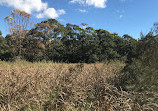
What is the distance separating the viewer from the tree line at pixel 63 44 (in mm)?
19906

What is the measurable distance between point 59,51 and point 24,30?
23.3 ft

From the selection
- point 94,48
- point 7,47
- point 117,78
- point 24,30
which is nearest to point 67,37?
point 94,48

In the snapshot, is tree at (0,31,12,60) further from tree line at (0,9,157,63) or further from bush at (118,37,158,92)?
bush at (118,37,158,92)

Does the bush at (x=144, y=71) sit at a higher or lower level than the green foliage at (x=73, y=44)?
lower

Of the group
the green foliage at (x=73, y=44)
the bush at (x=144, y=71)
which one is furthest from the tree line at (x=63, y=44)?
the bush at (x=144, y=71)

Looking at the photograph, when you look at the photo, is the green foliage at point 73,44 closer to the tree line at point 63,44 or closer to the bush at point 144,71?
the tree line at point 63,44

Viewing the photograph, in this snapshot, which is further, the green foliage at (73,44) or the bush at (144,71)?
the green foliage at (73,44)

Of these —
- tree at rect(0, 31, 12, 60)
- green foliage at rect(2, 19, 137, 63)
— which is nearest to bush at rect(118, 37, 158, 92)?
green foliage at rect(2, 19, 137, 63)

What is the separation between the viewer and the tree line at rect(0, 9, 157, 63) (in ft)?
65.3

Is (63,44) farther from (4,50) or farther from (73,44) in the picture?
(4,50)

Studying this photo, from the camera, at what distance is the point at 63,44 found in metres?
24.8

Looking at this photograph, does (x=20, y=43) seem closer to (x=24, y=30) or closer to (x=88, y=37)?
(x=24, y=30)

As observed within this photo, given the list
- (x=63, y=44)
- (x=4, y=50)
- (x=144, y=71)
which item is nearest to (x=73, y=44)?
(x=63, y=44)

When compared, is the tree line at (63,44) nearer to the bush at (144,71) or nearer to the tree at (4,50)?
the tree at (4,50)
